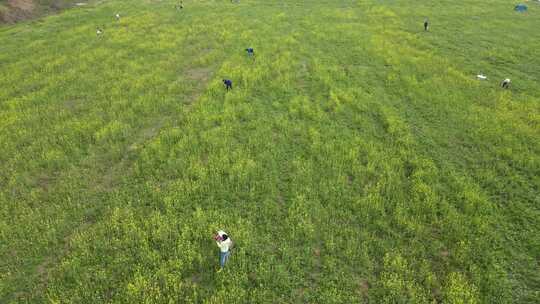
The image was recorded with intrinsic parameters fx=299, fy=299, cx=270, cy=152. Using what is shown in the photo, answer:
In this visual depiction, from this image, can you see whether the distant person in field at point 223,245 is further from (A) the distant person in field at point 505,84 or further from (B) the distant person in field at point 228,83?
(A) the distant person in field at point 505,84

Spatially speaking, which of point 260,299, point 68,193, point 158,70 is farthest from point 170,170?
point 158,70

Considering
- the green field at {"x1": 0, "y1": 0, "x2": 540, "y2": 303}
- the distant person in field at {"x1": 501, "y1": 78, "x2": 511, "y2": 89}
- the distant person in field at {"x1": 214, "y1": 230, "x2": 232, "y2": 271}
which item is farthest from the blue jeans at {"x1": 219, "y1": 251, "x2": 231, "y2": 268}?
the distant person in field at {"x1": 501, "y1": 78, "x2": 511, "y2": 89}

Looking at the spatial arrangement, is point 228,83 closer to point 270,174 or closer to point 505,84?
point 270,174

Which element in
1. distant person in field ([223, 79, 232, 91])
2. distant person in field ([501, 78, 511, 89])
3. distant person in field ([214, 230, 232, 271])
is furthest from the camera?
distant person in field ([501, 78, 511, 89])

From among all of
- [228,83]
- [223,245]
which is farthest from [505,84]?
[223,245]

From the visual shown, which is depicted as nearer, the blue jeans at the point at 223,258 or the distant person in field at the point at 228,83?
the blue jeans at the point at 223,258

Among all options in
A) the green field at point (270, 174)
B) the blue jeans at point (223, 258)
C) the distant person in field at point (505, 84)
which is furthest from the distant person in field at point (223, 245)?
the distant person in field at point (505, 84)

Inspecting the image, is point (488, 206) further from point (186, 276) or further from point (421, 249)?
point (186, 276)

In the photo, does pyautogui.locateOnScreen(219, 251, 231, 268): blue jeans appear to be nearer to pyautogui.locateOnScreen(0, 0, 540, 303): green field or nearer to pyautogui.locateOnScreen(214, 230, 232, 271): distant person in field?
pyautogui.locateOnScreen(214, 230, 232, 271): distant person in field

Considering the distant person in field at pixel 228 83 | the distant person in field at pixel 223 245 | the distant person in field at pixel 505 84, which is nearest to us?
the distant person in field at pixel 223 245
